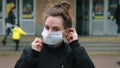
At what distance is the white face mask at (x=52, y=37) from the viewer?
302 centimetres

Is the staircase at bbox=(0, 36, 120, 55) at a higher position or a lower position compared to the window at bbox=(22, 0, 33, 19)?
lower

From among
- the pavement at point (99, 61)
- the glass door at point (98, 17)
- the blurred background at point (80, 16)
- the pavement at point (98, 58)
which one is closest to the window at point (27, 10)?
the blurred background at point (80, 16)

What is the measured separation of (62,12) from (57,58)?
1.18ft

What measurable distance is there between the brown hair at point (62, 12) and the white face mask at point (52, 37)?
10 centimetres

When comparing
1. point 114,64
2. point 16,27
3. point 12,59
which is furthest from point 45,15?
point 16,27

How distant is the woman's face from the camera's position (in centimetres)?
304

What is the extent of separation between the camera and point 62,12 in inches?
121

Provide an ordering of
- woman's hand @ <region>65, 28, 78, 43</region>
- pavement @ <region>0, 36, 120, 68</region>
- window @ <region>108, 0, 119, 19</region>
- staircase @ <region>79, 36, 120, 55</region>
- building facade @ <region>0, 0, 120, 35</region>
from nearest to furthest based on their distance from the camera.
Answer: woman's hand @ <region>65, 28, 78, 43</region> → pavement @ <region>0, 36, 120, 68</region> → staircase @ <region>79, 36, 120, 55</region> → building facade @ <region>0, 0, 120, 35</region> → window @ <region>108, 0, 119, 19</region>

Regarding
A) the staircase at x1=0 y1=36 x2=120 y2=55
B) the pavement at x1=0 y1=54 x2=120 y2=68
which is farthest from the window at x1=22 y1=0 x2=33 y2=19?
the pavement at x1=0 y1=54 x2=120 y2=68

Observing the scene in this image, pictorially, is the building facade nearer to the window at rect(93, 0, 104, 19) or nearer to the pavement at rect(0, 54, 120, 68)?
the window at rect(93, 0, 104, 19)

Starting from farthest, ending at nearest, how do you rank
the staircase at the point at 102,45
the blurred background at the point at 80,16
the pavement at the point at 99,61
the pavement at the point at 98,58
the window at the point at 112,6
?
the window at the point at 112,6 < the blurred background at the point at 80,16 < the staircase at the point at 102,45 < the pavement at the point at 98,58 < the pavement at the point at 99,61

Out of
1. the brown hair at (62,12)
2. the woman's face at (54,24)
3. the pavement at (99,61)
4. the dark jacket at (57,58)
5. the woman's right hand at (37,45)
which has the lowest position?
the pavement at (99,61)

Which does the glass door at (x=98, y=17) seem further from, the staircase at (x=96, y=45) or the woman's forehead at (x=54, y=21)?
the woman's forehead at (x=54, y=21)

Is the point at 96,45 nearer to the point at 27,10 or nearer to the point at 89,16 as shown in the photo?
the point at 89,16
